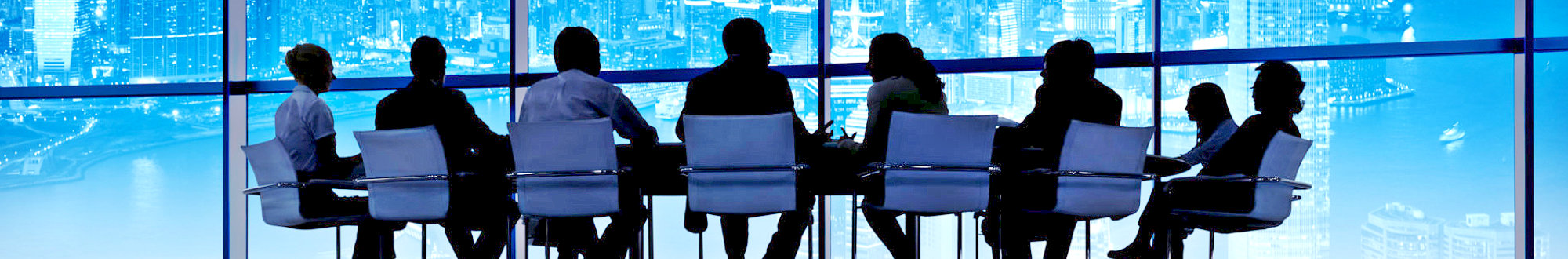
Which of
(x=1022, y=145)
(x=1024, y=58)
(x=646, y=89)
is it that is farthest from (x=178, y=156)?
(x=1022, y=145)

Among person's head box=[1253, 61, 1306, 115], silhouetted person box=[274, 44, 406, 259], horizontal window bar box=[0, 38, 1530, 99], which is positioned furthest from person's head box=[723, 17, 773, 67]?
horizontal window bar box=[0, 38, 1530, 99]

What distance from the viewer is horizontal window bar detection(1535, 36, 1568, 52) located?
13.4 feet

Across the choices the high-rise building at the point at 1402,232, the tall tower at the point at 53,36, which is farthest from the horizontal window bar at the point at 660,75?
the tall tower at the point at 53,36

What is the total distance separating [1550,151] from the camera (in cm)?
448

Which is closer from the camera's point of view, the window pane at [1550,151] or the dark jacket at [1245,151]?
the dark jacket at [1245,151]

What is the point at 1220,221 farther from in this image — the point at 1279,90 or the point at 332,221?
the point at 332,221

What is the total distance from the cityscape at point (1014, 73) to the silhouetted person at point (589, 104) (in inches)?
37.8

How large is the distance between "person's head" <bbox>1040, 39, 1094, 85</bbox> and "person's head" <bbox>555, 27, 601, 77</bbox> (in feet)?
4.53

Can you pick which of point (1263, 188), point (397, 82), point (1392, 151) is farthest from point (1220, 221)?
point (397, 82)

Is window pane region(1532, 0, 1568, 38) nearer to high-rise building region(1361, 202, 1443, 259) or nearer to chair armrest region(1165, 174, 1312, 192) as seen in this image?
high-rise building region(1361, 202, 1443, 259)

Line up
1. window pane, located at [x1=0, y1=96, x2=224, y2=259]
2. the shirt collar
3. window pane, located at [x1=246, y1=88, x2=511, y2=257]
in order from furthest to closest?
window pane, located at [x1=0, y1=96, x2=224, y2=259] → window pane, located at [x1=246, y1=88, x2=511, y2=257] → the shirt collar

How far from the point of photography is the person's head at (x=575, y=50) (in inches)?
121

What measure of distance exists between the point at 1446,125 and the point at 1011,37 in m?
2.05

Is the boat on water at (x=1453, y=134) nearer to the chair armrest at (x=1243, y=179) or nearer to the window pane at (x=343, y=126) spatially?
the chair armrest at (x=1243, y=179)
